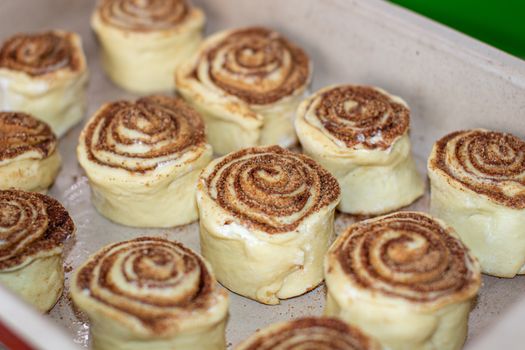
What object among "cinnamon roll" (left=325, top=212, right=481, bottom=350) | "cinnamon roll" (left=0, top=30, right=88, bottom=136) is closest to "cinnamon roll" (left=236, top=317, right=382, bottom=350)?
"cinnamon roll" (left=325, top=212, right=481, bottom=350)

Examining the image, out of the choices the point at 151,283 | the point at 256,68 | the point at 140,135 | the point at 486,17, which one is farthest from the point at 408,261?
the point at 486,17

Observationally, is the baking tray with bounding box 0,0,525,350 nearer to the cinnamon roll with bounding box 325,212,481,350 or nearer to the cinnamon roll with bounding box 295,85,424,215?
the cinnamon roll with bounding box 295,85,424,215

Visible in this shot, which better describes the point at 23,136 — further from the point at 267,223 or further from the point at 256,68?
the point at 267,223

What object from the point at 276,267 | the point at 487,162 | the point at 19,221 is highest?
the point at 487,162

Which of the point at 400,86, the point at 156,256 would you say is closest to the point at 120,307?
the point at 156,256

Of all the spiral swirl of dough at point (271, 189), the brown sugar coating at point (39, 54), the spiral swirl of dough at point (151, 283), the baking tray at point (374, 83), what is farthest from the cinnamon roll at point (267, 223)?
the brown sugar coating at point (39, 54)

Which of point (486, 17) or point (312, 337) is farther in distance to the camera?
point (486, 17)
